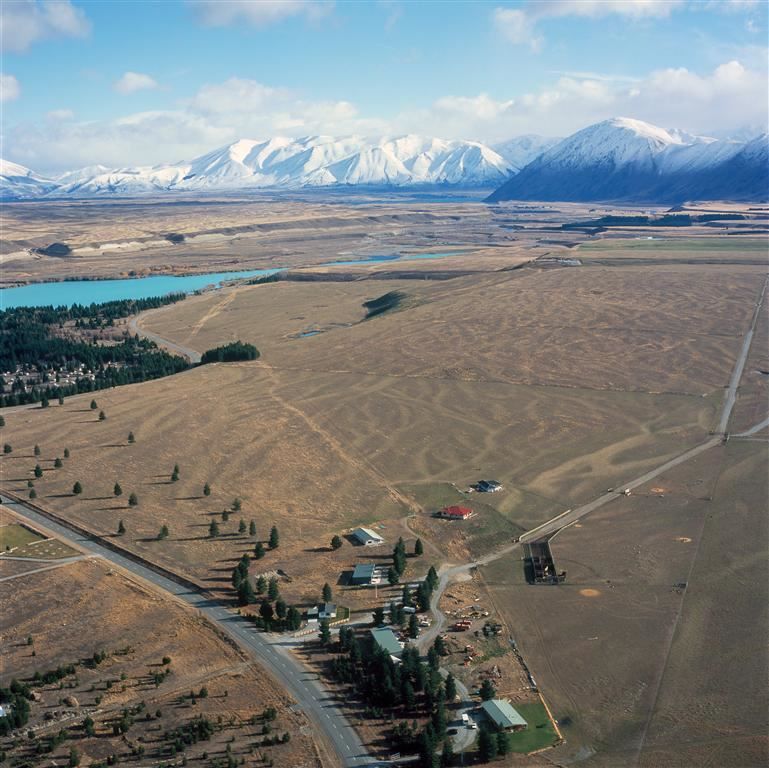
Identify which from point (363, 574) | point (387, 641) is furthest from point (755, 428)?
point (387, 641)

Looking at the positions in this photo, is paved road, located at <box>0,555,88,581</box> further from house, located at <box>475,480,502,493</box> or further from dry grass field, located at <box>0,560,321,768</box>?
house, located at <box>475,480,502,493</box>

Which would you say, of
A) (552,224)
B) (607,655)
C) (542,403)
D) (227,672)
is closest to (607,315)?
(542,403)

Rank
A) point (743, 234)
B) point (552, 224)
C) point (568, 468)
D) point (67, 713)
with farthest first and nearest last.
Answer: point (552, 224) → point (743, 234) → point (568, 468) → point (67, 713)

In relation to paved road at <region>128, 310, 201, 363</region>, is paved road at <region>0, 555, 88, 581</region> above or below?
below

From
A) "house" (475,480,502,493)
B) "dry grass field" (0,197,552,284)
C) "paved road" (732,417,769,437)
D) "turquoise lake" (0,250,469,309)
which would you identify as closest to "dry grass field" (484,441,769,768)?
"house" (475,480,502,493)

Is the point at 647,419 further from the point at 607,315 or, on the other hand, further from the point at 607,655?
the point at 607,315

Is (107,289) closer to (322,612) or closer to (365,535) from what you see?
(365,535)
